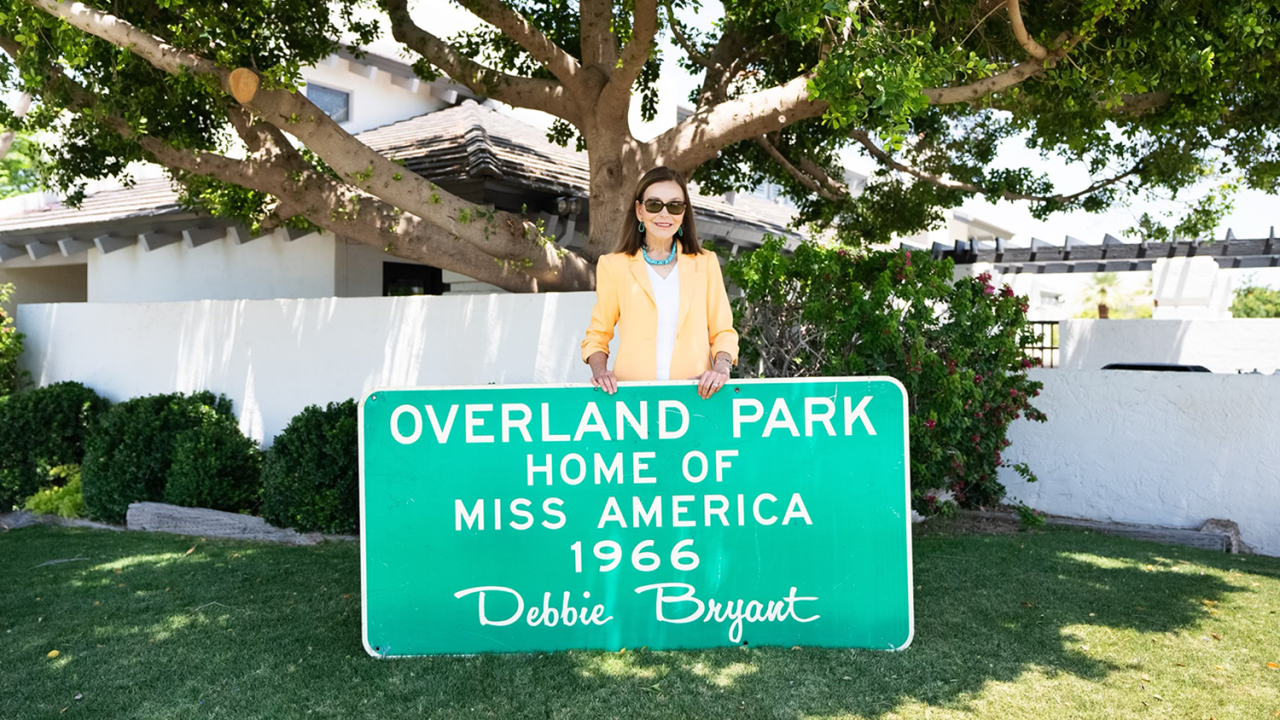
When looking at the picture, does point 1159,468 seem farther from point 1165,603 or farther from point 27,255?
point 27,255

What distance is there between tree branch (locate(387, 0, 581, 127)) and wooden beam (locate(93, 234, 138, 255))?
20.1ft

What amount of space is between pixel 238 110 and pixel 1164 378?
7.35 meters

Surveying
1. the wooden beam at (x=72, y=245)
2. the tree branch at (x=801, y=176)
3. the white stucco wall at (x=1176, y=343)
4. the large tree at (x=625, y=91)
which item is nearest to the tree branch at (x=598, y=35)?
the large tree at (x=625, y=91)

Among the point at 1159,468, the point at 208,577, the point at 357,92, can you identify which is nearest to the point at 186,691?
the point at 208,577

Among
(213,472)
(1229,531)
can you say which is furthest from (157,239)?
(1229,531)

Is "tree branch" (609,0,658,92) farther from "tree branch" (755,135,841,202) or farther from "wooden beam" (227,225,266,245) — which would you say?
"wooden beam" (227,225,266,245)

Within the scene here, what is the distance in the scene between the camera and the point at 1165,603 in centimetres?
503

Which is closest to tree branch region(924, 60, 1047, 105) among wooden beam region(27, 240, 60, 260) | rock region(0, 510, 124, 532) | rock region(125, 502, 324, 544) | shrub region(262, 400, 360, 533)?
shrub region(262, 400, 360, 533)

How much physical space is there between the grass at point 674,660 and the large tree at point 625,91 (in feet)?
8.66

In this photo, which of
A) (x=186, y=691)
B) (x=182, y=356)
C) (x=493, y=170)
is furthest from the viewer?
(x=493, y=170)

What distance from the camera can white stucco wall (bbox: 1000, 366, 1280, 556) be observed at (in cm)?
698

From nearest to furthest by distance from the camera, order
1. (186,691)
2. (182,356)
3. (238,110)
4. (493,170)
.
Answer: (186,691) → (238,110) → (182,356) → (493,170)

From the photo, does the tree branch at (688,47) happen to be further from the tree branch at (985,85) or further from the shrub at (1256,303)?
the shrub at (1256,303)

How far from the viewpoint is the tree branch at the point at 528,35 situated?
7.96m
